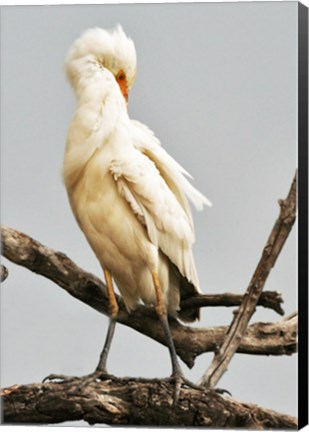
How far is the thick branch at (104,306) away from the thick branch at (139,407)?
0.60ft

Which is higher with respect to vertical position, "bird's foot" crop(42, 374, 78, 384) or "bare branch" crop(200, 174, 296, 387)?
"bare branch" crop(200, 174, 296, 387)

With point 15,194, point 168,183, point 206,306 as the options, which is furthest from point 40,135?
point 206,306

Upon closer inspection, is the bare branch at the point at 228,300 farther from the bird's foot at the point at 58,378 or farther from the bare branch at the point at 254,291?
the bird's foot at the point at 58,378

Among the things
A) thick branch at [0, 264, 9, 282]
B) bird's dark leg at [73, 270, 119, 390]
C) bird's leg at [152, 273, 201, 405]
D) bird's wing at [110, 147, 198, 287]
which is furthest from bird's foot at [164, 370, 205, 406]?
thick branch at [0, 264, 9, 282]

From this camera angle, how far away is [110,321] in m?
4.96

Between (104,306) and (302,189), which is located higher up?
(302,189)

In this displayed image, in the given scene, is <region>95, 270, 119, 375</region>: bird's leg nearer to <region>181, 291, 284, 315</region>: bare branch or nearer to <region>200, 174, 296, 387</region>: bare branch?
<region>181, 291, 284, 315</region>: bare branch

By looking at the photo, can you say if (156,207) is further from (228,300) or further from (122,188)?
(228,300)

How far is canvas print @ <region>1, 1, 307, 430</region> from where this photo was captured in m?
4.78

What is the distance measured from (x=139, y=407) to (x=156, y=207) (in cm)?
82

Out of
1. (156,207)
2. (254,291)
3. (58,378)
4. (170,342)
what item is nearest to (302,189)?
(254,291)

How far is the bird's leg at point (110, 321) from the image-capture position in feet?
16.1

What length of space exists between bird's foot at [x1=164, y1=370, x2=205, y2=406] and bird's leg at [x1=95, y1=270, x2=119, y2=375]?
0.89ft

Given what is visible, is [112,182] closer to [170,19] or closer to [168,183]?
[168,183]
